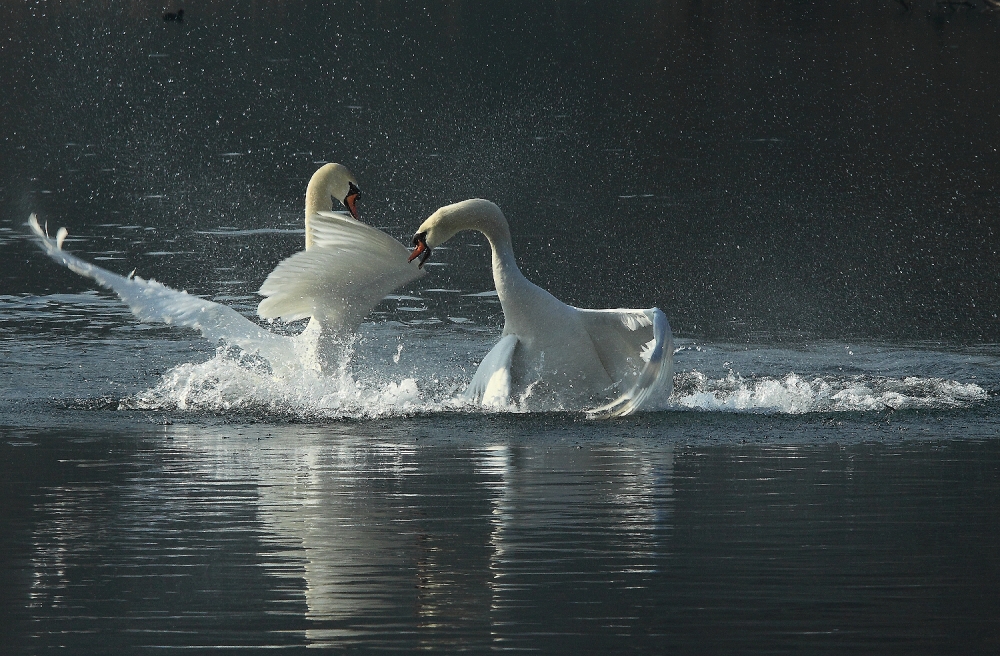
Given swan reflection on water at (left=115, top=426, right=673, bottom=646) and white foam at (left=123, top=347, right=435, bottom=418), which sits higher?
white foam at (left=123, top=347, right=435, bottom=418)

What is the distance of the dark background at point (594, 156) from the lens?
14938 mm

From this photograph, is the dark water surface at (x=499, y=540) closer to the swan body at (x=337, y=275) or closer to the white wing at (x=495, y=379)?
the white wing at (x=495, y=379)

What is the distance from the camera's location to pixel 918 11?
60.1 meters

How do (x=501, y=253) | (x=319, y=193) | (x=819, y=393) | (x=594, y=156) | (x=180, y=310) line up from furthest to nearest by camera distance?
1. (x=594, y=156)
2. (x=319, y=193)
3. (x=180, y=310)
4. (x=819, y=393)
5. (x=501, y=253)

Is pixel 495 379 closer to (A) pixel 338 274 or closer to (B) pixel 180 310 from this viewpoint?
(A) pixel 338 274

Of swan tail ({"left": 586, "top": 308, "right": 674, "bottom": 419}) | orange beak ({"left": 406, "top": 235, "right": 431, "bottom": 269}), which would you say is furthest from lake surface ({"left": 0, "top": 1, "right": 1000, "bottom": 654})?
orange beak ({"left": 406, "top": 235, "right": 431, "bottom": 269})

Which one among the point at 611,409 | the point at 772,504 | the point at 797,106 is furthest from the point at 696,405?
the point at 797,106

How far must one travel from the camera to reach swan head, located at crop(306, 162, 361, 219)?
10906mm

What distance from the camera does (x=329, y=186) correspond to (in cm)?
1098

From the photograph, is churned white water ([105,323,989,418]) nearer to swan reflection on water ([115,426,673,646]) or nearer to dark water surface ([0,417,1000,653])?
dark water surface ([0,417,1000,653])

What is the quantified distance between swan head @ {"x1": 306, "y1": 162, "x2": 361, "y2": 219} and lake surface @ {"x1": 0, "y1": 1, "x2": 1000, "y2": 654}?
1.15 meters

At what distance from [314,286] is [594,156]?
14.3 meters

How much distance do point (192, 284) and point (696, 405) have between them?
20.2ft

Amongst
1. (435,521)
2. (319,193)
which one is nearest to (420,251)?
(319,193)
